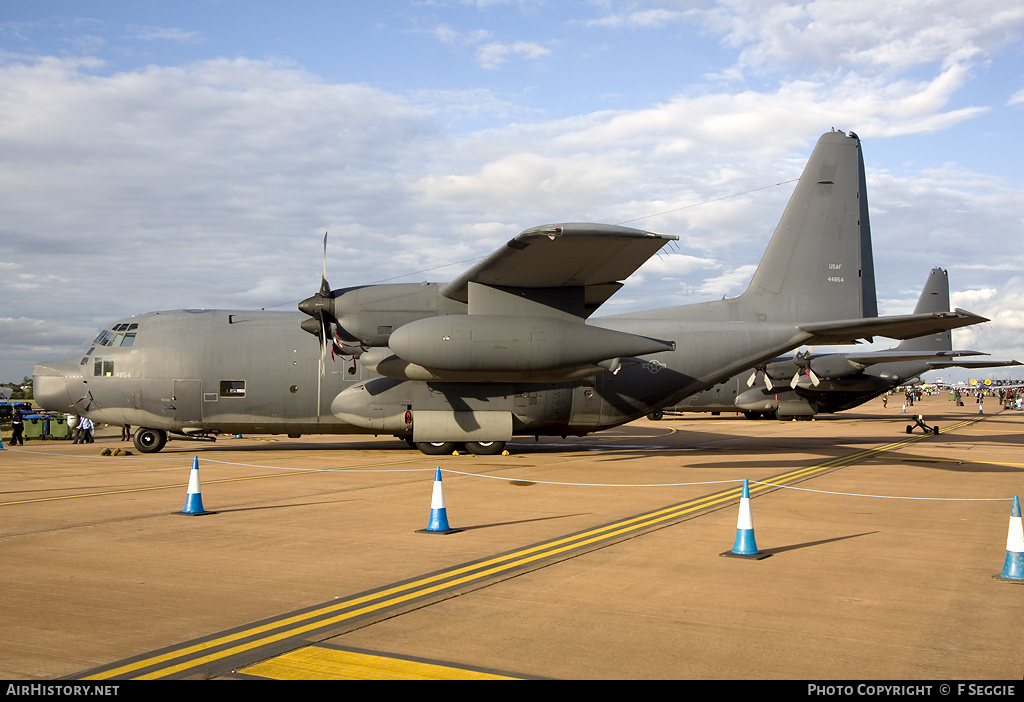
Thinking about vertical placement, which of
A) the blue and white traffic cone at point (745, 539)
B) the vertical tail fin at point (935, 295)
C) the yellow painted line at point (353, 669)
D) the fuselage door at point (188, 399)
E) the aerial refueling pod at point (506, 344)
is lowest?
the yellow painted line at point (353, 669)

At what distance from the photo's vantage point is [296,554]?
8961 millimetres

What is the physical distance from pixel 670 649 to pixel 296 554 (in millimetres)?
4976

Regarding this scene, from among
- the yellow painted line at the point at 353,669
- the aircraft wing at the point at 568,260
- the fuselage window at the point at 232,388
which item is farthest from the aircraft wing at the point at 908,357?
the yellow painted line at the point at 353,669

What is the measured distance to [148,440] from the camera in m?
22.8

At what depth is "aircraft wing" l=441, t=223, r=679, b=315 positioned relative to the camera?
48.2 feet

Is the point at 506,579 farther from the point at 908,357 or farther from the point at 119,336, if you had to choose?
the point at 908,357

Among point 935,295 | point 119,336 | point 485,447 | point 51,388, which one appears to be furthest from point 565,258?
point 935,295

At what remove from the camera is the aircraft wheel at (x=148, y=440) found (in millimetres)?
22703

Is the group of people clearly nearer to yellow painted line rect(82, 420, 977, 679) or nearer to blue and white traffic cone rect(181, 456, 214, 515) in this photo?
blue and white traffic cone rect(181, 456, 214, 515)

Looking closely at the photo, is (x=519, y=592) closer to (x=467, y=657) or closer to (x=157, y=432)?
(x=467, y=657)

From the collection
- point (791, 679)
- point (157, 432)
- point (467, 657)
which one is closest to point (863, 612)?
point (791, 679)

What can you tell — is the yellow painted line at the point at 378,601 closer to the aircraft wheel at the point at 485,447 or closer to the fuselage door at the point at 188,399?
the aircraft wheel at the point at 485,447

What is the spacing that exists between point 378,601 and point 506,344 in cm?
1064

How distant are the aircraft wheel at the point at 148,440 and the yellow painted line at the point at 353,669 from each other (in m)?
19.5
